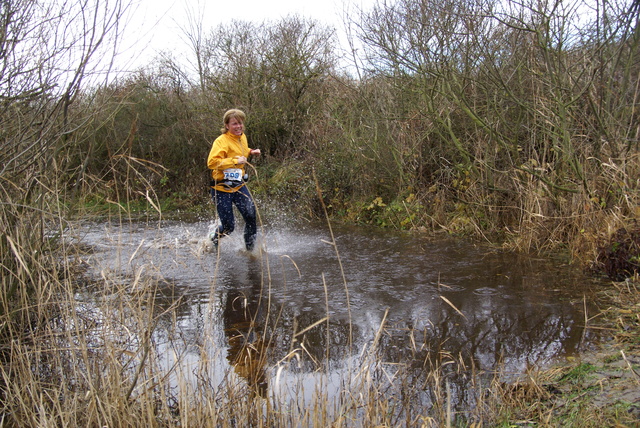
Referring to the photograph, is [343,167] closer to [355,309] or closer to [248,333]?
[355,309]

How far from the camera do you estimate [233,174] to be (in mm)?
7410

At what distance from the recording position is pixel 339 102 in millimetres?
13375

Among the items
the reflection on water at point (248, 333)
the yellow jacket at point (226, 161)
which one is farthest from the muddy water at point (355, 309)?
the yellow jacket at point (226, 161)

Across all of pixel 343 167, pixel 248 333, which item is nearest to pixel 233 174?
pixel 248 333

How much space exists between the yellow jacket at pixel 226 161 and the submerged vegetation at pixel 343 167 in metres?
0.91

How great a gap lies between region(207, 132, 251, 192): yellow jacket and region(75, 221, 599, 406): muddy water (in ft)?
3.58

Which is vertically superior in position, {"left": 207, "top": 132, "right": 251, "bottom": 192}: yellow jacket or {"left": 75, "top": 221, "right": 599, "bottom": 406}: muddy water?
{"left": 207, "top": 132, "right": 251, "bottom": 192}: yellow jacket

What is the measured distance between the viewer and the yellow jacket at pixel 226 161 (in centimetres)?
730

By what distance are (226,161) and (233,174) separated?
0.91 feet

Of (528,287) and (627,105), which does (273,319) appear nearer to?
(528,287)

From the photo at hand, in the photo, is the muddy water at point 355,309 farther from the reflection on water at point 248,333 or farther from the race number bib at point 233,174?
the race number bib at point 233,174

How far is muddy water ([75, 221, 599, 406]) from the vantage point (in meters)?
3.80

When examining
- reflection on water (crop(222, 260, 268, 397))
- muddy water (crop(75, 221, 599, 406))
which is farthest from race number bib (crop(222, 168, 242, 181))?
reflection on water (crop(222, 260, 268, 397))

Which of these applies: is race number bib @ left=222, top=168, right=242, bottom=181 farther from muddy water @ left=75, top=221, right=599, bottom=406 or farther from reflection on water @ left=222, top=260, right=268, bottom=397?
reflection on water @ left=222, top=260, right=268, bottom=397
